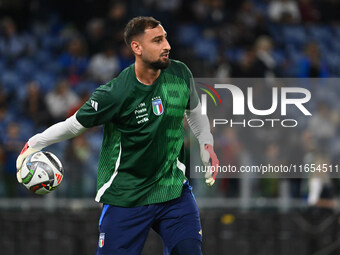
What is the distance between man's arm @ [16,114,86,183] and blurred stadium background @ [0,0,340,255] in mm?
4244

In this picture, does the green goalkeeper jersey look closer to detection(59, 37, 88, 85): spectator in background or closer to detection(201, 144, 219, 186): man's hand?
detection(201, 144, 219, 186): man's hand

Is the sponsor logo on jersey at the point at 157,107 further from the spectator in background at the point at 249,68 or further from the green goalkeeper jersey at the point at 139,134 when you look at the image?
the spectator in background at the point at 249,68

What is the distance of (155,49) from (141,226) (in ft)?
4.34

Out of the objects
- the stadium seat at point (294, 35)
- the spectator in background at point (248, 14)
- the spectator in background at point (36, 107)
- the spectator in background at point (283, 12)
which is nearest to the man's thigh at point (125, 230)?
the spectator in background at point (36, 107)

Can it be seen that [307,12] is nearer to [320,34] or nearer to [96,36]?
[320,34]

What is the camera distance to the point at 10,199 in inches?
400

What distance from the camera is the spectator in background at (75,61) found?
13.5 meters

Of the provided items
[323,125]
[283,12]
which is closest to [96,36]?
[283,12]

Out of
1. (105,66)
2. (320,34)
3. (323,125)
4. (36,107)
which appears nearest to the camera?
(323,125)

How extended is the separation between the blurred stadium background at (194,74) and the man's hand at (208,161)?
149 inches

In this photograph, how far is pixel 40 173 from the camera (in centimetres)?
561

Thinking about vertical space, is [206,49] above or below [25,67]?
above

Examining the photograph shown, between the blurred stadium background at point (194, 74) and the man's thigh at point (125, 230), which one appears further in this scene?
the blurred stadium background at point (194, 74)

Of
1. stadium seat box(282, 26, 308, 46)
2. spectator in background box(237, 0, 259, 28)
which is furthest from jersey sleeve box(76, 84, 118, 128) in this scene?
stadium seat box(282, 26, 308, 46)
